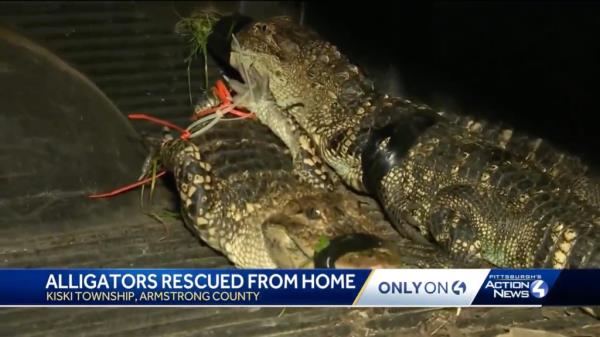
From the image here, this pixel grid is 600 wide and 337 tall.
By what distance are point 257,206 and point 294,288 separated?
46cm

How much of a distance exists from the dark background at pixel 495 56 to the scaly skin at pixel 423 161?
0.33ft

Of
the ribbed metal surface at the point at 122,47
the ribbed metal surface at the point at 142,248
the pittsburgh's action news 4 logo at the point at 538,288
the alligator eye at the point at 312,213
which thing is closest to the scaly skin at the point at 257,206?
the alligator eye at the point at 312,213

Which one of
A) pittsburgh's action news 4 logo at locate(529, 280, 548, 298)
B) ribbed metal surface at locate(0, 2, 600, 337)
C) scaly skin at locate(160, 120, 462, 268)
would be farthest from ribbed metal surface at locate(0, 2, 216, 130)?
pittsburgh's action news 4 logo at locate(529, 280, 548, 298)

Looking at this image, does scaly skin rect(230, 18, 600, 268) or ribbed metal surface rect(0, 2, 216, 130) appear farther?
ribbed metal surface rect(0, 2, 216, 130)

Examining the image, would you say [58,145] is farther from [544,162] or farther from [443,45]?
[544,162]

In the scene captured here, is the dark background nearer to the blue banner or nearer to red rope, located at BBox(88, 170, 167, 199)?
the blue banner

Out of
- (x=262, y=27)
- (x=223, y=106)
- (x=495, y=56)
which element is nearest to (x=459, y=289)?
(x=495, y=56)

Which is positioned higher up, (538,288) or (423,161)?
(423,161)

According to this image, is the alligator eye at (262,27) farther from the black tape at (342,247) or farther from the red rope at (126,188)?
the black tape at (342,247)

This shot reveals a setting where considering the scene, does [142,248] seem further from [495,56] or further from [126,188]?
[495,56]

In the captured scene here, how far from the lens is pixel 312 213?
253 centimetres

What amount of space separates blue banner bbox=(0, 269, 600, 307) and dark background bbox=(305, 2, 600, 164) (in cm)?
58

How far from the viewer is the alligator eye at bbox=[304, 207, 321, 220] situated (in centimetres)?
251

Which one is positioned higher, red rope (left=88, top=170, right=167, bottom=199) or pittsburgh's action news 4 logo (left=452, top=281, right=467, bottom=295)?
pittsburgh's action news 4 logo (left=452, top=281, right=467, bottom=295)
